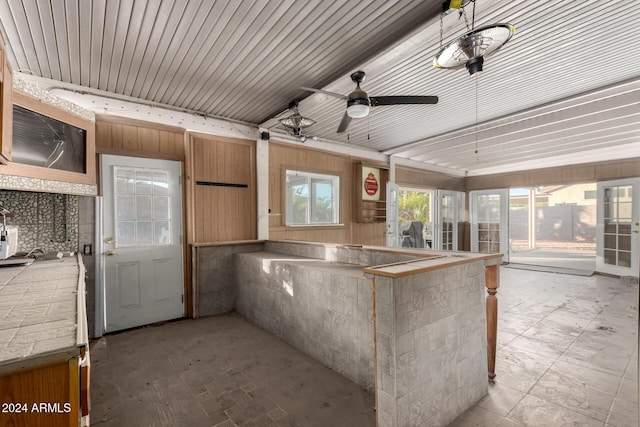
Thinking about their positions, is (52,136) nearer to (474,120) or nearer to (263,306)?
(263,306)

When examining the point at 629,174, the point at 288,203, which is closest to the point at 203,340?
the point at 288,203

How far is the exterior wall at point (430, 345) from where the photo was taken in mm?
1561

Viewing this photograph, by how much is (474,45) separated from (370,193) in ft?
14.0

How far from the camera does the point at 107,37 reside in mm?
2307

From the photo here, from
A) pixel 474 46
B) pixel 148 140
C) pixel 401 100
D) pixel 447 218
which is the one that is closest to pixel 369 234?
pixel 447 218

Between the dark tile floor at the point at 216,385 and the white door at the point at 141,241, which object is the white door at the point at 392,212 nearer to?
the dark tile floor at the point at 216,385

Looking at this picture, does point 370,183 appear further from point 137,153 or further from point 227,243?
point 137,153

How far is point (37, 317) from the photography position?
3.87 feet

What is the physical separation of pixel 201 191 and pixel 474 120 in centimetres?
418

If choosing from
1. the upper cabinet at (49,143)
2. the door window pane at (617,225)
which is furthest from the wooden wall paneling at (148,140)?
the door window pane at (617,225)

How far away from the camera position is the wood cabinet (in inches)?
227

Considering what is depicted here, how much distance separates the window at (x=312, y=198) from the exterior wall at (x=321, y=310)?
1.62 metres

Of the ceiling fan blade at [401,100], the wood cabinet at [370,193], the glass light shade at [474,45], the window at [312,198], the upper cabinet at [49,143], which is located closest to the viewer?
the glass light shade at [474,45]

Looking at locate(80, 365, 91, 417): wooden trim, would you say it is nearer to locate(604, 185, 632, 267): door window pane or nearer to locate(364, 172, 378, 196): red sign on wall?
locate(364, 172, 378, 196): red sign on wall
